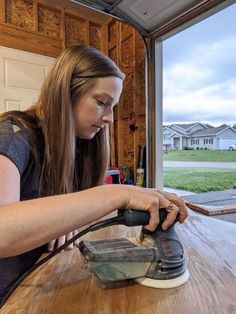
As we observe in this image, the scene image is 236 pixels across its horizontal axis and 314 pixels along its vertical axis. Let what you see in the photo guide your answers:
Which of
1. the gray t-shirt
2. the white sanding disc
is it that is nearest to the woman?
the gray t-shirt

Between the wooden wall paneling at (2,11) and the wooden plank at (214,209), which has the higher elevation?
the wooden wall paneling at (2,11)

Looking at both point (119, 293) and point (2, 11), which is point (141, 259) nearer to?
point (119, 293)

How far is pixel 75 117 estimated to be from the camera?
84 cm

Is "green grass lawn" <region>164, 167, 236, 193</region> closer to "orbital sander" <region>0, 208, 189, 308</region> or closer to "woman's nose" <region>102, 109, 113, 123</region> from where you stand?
"woman's nose" <region>102, 109, 113, 123</region>

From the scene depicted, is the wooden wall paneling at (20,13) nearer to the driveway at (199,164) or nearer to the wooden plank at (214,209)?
the driveway at (199,164)

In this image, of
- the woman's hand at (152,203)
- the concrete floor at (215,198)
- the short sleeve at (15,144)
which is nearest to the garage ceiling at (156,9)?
the concrete floor at (215,198)

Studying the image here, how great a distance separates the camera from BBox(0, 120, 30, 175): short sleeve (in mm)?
604

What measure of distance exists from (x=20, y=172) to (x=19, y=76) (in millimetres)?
2149

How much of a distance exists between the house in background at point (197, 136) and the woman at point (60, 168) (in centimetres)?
91

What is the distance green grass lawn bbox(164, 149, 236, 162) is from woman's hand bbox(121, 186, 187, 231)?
3.64 ft

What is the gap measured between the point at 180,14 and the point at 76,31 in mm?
1425

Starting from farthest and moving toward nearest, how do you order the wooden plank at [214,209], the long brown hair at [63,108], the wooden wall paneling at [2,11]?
the wooden wall paneling at [2,11] → the wooden plank at [214,209] → the long brown hair at [63,108]

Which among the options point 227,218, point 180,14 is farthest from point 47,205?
point 180,14

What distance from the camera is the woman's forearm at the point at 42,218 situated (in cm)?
46
